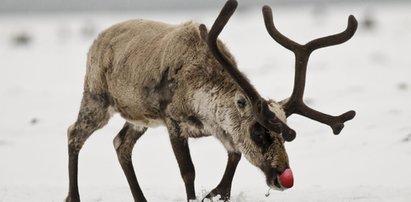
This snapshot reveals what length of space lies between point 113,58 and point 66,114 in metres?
7.49

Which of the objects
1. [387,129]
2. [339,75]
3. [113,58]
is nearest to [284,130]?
[113,58]

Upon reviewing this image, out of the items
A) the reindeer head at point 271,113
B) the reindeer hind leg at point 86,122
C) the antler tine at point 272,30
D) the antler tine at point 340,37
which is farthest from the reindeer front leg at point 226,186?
the reindeer hind leg at point 86,122

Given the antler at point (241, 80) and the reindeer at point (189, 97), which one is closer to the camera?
the antler at point (241, 80)

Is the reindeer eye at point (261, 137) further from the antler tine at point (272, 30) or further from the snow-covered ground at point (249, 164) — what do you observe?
the snow-covered ground at point (249, 164)

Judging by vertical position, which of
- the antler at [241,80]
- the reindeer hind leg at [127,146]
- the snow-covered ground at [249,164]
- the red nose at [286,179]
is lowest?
the snow-covered ground at [249,164]

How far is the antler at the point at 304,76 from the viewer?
6723 millimetres

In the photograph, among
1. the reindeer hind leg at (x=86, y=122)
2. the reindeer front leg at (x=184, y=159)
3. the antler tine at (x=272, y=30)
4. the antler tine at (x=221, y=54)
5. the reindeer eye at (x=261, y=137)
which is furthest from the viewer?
the reindeer hind leg at (x=86, y=122)

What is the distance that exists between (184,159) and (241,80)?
3.47 feet

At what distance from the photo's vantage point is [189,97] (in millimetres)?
7066

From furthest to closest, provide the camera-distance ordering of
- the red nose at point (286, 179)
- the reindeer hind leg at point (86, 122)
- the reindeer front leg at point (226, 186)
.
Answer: the reindeer hind leg at point (86, 122)
the reindeer front leg at point (226, 186)
the red nose at point (286, 179)

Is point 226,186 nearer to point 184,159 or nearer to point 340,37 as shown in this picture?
point 184,159

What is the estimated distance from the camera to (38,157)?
11523 millimetres

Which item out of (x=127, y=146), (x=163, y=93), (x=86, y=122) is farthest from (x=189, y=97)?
(x=86, y=122)

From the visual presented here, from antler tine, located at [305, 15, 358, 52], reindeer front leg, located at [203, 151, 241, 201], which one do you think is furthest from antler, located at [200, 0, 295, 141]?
reindeer front leg, located at [203, 151, 241, 201]
